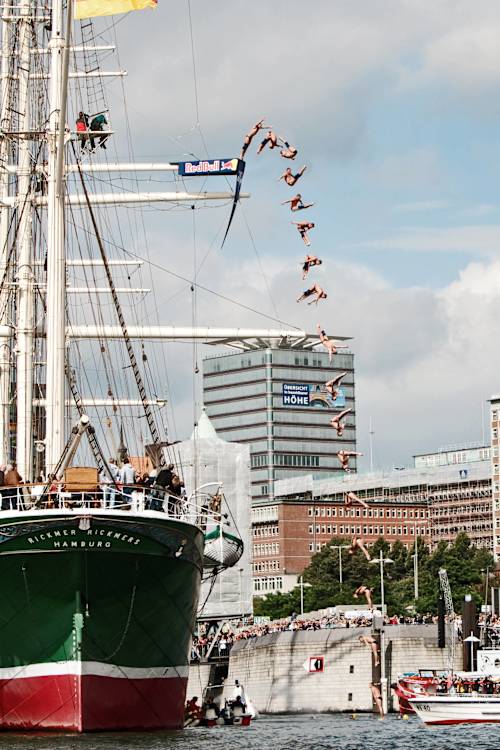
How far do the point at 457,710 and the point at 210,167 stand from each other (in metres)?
25.8

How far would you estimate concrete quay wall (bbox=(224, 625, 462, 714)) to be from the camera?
8550 centimetres

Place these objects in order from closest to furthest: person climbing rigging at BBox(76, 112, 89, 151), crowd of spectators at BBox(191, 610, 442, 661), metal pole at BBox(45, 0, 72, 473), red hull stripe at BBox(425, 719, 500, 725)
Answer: metal pole at BBox(45, 0, 72, 473) → red hull stripe at BBox(425, 719, 500, 725) → person climbing rigging at BBox(76, 112, 89, 151) → crowd of spectators at BBox(191, 610, 442, 661)

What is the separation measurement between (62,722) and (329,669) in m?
40.9

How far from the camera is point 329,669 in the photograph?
3415 inches

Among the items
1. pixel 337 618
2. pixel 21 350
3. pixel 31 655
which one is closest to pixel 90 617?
pixel 31 655

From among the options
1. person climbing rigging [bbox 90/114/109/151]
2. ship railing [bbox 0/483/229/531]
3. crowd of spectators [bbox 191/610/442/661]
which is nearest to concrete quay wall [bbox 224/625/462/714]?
crowd of spectators [bbox 191/610/442/661]

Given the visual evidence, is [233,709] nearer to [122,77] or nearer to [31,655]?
[31,655]

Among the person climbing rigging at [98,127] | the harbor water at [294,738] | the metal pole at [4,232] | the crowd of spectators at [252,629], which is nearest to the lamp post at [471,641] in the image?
the crowd of spectators at [252,629]

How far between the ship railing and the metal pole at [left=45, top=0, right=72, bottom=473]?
9.19 feet

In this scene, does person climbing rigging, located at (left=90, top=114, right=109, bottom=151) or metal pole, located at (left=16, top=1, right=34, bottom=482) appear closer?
metal pole, located at (left=16, top=1, right=34, bottom=482)

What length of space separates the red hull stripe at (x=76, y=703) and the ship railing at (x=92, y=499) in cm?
491

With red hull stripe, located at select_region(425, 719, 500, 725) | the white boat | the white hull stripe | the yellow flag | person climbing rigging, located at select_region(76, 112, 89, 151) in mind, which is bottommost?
red hull stripe, located at select_region(425, 719, 500, 725)

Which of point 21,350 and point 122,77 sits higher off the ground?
point 122,77

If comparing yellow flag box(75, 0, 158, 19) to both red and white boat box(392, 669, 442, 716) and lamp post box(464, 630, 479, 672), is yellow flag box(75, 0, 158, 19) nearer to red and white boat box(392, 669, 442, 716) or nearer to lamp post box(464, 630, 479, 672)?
red and white boat box(392, 669, 442, 716)
